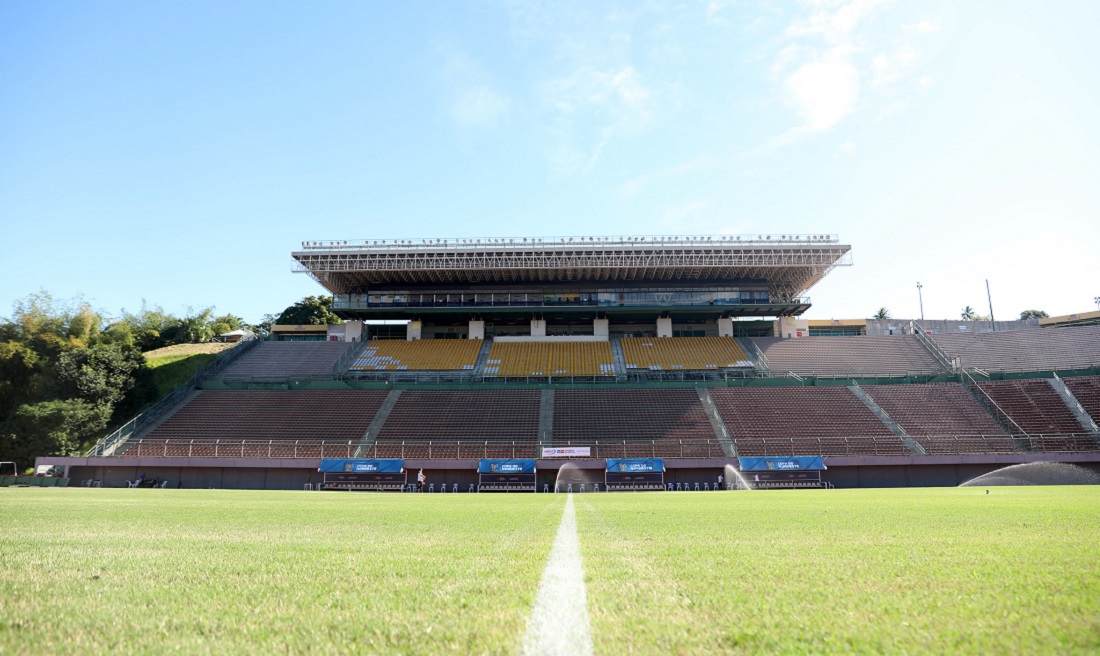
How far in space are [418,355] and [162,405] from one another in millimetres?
18691

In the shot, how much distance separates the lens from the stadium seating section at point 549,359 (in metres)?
46.4

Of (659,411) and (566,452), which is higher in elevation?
(659,411)

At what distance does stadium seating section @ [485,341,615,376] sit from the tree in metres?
36.9

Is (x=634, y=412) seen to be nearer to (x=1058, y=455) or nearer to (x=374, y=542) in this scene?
(x=1058, y=455)

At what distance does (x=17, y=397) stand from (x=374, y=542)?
163ft

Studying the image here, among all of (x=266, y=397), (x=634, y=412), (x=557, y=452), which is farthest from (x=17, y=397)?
(x=634, y=412)

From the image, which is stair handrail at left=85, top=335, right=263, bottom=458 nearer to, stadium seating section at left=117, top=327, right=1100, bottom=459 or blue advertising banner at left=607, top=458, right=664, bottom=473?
stadium seating section at left=117, top=327, right=1100, bottom=459

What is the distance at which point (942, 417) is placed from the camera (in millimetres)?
35625

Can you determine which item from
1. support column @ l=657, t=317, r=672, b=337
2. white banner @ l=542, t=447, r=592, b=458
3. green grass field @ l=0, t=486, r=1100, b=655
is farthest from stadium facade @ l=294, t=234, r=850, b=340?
green grass field @ l=0, t=486, r=1100, b=655

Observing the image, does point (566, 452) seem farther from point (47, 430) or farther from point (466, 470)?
point (47, 430)

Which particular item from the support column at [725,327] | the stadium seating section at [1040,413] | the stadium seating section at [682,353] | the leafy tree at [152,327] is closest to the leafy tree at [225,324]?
the leafy tree at [152,327]

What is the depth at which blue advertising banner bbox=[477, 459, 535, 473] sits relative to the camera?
1225 inches

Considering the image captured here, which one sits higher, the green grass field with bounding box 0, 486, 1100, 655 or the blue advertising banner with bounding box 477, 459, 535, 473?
the green grass field with bounding box 0, 486, 1100, 655

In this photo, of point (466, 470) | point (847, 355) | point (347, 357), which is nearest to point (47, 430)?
point (347, 357)
